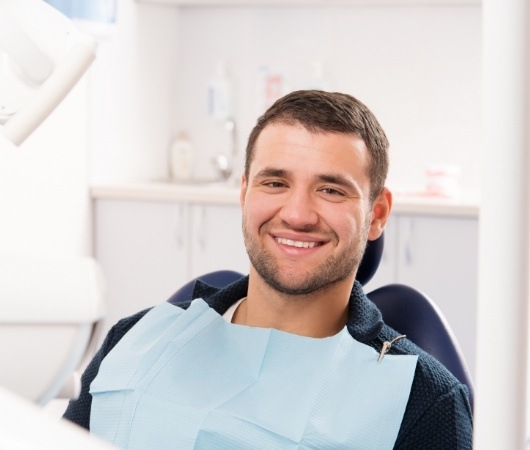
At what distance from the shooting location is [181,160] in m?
4.13

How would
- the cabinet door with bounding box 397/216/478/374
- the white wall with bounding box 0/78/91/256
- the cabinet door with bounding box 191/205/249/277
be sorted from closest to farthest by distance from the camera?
the cabinet door with bounding box 397/216/478/374 → the white wall with bounding box 0/78/91/256 → the cabinet door with bounding box 191/205/249/277

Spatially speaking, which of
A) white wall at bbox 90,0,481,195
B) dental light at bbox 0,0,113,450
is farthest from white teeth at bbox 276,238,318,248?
white wall at bbox 90,0,481,195

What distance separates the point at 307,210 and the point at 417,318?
0.98ft

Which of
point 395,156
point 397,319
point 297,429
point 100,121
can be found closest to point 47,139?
point 100,121

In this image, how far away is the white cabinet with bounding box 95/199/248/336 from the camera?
141 inches

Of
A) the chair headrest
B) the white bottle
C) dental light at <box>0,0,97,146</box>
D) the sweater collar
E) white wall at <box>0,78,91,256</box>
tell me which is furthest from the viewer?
the white bottle

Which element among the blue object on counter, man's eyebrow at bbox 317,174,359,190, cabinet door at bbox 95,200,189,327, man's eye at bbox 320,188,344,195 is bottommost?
cabinet door at bbox 95,200,189,327

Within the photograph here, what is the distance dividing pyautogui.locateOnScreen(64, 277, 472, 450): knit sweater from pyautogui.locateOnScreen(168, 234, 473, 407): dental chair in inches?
5.1

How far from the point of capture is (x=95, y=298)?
0.51 metres

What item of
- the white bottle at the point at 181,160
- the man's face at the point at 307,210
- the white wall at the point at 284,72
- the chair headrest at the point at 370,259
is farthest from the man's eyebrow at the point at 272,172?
the white bottle at the point at 181,160

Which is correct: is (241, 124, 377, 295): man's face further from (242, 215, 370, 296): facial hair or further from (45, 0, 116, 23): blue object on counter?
(45, 0, 116, 23): blue object on counter

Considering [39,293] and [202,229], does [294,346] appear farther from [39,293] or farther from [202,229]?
[202,229]

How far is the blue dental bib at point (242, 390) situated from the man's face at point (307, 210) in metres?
0.10

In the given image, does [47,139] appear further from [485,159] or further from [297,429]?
[485,159]
